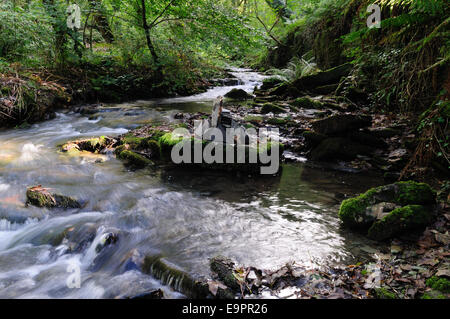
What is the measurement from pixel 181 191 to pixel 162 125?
3726mm

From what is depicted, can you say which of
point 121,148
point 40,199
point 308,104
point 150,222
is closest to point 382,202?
point 150,222

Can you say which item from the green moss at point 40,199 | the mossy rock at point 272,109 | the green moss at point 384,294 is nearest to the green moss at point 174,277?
the green moss at point 384,294

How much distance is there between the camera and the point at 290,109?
972 centimetres

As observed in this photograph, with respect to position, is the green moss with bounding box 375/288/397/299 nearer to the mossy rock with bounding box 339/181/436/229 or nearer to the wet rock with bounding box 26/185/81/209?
the mossy rock with bounding box 339/181/436/229

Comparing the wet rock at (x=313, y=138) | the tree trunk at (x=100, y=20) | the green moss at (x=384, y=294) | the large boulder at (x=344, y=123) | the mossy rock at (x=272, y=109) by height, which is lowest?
the green moss at (x=384, y=294)

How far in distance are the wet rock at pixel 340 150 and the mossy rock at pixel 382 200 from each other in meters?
2.37

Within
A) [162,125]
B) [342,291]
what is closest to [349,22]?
[162,125]

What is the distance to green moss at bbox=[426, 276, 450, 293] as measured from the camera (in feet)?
7.48

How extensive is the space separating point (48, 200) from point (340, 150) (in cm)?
535

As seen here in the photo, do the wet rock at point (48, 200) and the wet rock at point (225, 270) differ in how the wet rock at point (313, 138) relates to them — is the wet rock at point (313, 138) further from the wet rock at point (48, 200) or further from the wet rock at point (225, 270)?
the wet rock at point (48, 200)

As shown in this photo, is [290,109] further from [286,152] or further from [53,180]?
[53,180]

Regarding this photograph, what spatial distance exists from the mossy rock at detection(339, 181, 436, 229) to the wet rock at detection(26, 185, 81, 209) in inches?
153

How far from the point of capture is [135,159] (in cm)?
600

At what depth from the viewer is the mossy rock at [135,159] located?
19.6 feet
